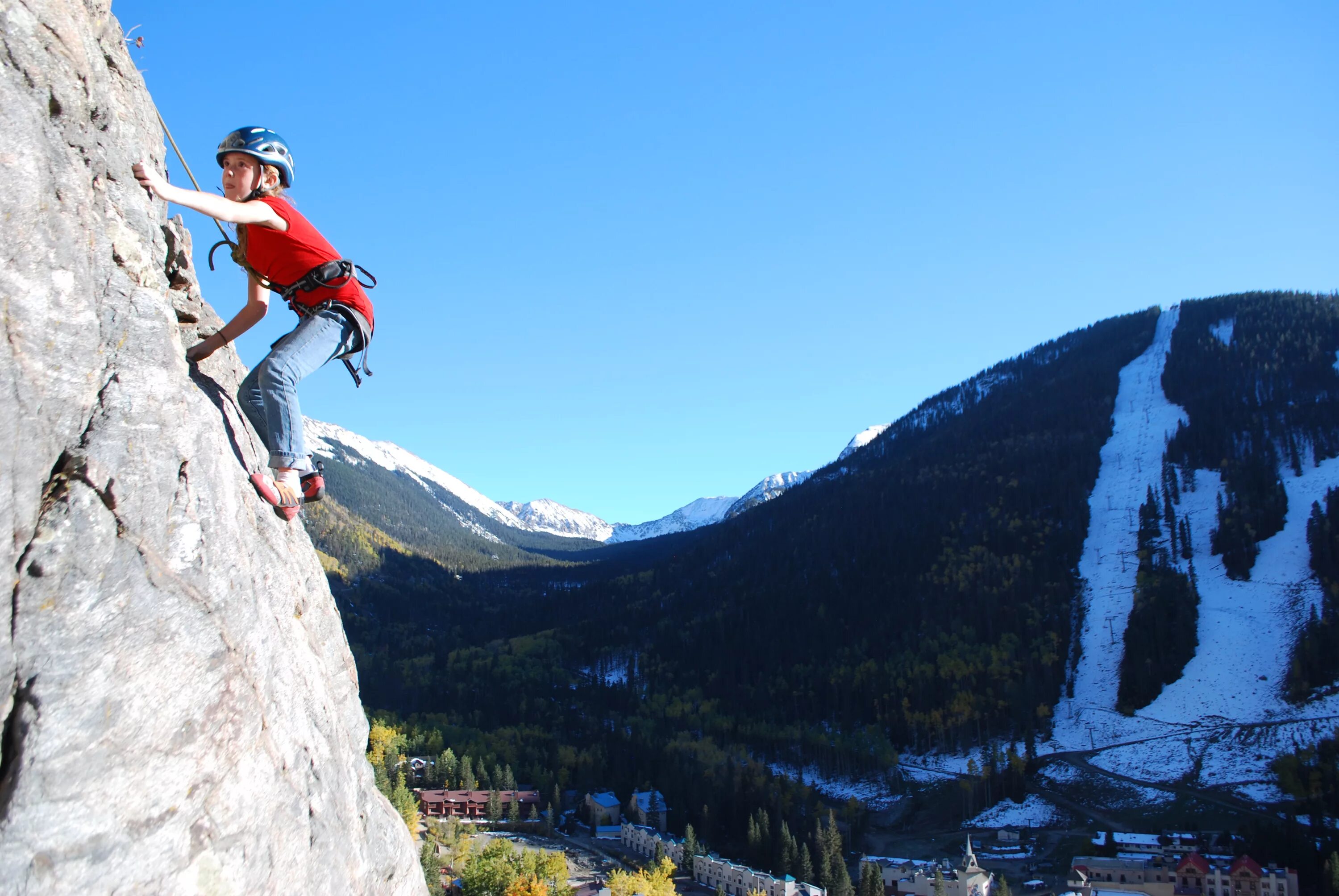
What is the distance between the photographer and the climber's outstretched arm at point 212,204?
252 inches

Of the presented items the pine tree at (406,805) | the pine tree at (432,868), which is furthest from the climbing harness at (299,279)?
the pine tree at (406,805)

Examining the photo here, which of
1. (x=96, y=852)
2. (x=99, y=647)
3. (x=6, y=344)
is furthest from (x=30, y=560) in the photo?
(x=96, y=852)

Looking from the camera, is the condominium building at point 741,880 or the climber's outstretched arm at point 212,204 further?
the condominium building at point 741,880

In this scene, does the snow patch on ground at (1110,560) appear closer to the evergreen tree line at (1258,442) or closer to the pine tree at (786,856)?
the evergreen tree line at (1258,442)

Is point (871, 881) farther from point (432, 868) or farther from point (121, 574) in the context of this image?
point (121, 574)

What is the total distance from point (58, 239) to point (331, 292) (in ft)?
7.44

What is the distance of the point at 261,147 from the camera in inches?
286

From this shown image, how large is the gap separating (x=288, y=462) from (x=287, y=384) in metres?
0.73

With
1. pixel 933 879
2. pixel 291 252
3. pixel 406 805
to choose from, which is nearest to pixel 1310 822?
pixel 933 879

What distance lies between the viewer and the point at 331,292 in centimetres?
767

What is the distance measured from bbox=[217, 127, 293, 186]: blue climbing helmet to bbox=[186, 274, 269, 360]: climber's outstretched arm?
1146 millimetres

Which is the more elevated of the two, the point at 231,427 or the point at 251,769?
the point at 231,427

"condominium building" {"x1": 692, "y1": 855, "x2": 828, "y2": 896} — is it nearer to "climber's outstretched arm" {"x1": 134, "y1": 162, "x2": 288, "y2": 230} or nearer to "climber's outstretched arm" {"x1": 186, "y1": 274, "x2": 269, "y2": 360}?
"climber's outstretched arm" {"x1": 186, "y1": 274, "x2": 269, "y2": 360}

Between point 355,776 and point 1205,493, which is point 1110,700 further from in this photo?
point 355,776
